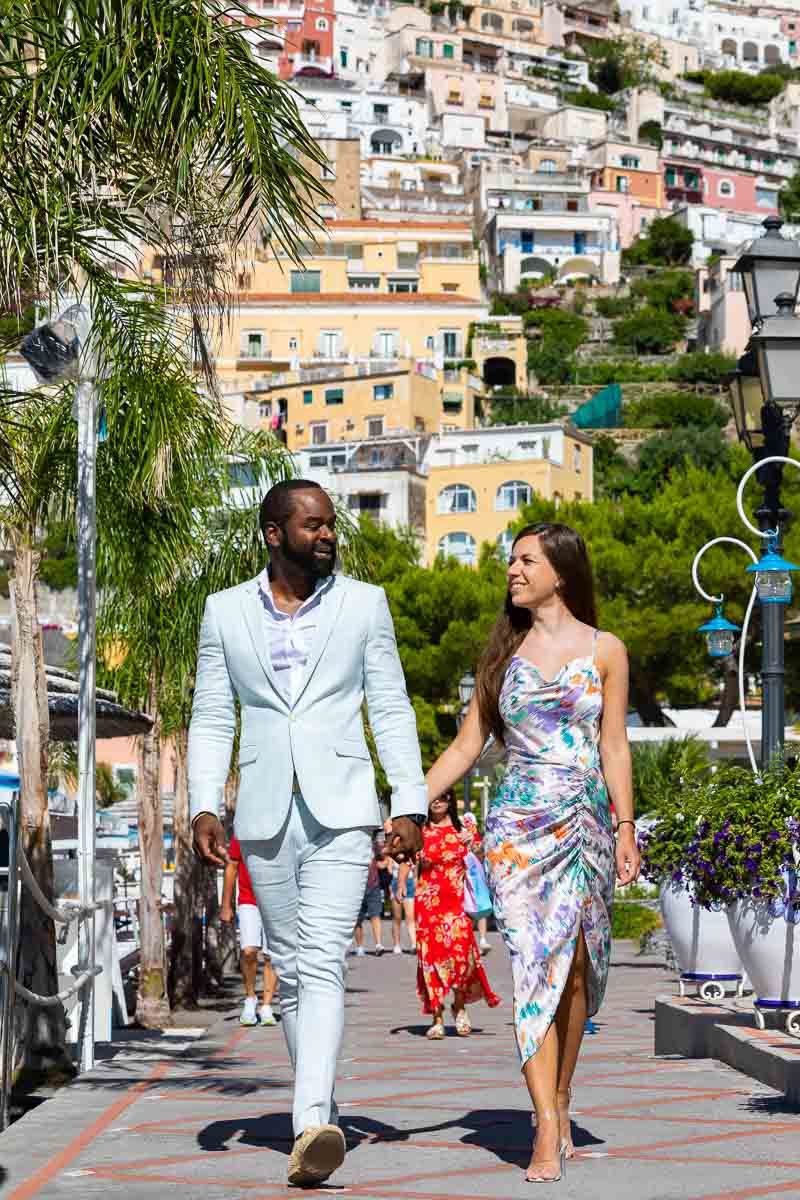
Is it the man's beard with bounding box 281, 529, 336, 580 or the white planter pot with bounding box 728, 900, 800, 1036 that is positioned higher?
the man's beard with bounding box 281, 529, 336, 580

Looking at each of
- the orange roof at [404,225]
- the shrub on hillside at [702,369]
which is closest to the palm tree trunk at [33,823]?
the shrub on hillside at [702,369]

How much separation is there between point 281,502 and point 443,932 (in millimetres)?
7207

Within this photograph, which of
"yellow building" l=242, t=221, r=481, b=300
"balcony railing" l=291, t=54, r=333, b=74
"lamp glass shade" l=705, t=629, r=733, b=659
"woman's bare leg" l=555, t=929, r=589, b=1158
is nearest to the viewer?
"woman's bare leg" l=555, t=929, r=589, b=1158

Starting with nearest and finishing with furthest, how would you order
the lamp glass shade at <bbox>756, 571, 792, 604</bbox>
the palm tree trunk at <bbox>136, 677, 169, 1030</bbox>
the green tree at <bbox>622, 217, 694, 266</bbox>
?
the lamp glass shade at <bbox>756, 571, 792, 604</bbox> < the palm tree trunk at <bbox>136, 677, 169, 1030</bbox> < the green tree at <bbox>622, 217, 694, 266</bbox>

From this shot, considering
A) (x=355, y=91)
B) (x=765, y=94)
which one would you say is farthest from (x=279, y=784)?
(x=765, y=94)

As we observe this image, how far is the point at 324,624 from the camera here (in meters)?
6.21

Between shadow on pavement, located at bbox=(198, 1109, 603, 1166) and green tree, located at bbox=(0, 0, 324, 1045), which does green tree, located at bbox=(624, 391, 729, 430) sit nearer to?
green tree, located at bbox=(0, 0, 324, 1045)

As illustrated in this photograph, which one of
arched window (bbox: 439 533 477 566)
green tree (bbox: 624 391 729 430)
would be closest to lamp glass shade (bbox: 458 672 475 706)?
arched window (bbox: 439 533 477 566)

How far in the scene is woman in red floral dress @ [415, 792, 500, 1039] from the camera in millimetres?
12922

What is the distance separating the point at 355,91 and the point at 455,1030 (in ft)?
439

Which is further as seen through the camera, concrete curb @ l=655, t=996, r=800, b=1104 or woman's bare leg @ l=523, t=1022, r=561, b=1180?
concrete curb @ l=655, t=996, r=800, b=1104

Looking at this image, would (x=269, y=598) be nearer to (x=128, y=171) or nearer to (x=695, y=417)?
(x=128, y=171)

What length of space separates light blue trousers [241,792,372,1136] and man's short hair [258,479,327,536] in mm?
822

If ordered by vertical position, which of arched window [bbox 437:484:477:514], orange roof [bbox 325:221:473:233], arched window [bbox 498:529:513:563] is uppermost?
orange roof [bbox 325:221:473:233]
